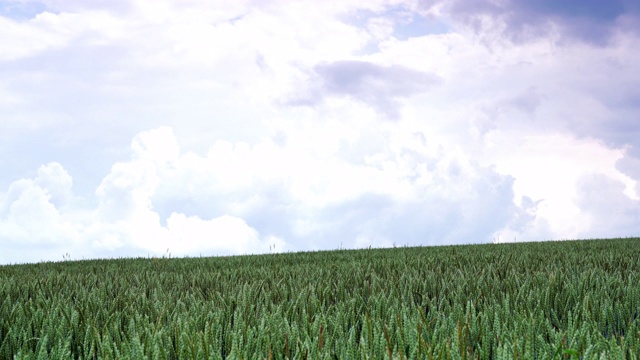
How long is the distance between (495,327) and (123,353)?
1.36 meters

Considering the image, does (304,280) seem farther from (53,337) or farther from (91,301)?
(53,337)

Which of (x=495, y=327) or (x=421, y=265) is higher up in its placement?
(x=421, y=265)

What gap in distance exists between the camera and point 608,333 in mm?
2656

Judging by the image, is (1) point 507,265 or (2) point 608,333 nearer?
(2) point 608,333

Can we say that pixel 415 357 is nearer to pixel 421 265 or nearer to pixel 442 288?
pixel 442 288

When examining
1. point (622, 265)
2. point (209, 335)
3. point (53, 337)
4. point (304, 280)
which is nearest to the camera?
point (209, 335)

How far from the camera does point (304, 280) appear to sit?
405cm

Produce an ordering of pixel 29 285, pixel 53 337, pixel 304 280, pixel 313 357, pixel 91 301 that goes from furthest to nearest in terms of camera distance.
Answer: pixel 29 285, pixel 304 280, pixel 91 301, pixel 53 337, pixel 313 357

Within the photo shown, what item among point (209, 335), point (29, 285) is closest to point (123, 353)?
point (209, 335)

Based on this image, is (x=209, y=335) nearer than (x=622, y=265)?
Yes

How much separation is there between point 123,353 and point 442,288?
2.18 m

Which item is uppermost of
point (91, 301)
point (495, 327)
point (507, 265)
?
point (507, 265)

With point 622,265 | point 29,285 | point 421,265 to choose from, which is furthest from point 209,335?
point 622,265

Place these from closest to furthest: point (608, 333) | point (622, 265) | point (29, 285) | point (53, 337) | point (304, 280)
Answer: point (53, 337) < point (608, 333) < point (304, 280) < point (29, 285) < point (622, 265)
